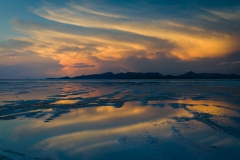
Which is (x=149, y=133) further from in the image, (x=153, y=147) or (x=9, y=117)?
(x=9, y=117)

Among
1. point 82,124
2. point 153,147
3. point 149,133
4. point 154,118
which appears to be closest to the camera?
point 153,147

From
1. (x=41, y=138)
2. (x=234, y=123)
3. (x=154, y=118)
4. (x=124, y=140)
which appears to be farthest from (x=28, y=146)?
(x=234, y=123)

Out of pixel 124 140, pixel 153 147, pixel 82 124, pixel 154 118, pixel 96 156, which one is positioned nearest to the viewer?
pixel 96 156

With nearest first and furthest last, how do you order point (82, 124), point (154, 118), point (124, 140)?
point (124, 140), point (82, 124), point (154, 118)

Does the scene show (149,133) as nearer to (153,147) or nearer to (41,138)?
(153,147)

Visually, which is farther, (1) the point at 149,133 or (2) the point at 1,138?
(1) the point at 149,133

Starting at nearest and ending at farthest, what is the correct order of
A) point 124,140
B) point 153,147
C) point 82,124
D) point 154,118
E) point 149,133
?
point 153,147 < point 124,140 < point 149,133 < point 82,124 < point 154,118

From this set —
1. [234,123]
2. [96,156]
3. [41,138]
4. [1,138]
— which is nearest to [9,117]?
[1,138]

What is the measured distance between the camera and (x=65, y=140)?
6605mm

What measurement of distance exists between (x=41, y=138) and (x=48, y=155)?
5.37ft

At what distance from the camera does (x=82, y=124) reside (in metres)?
8.68

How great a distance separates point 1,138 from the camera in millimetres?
6812

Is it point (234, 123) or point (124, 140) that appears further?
point (234, 123)

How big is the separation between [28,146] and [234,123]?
803cm
